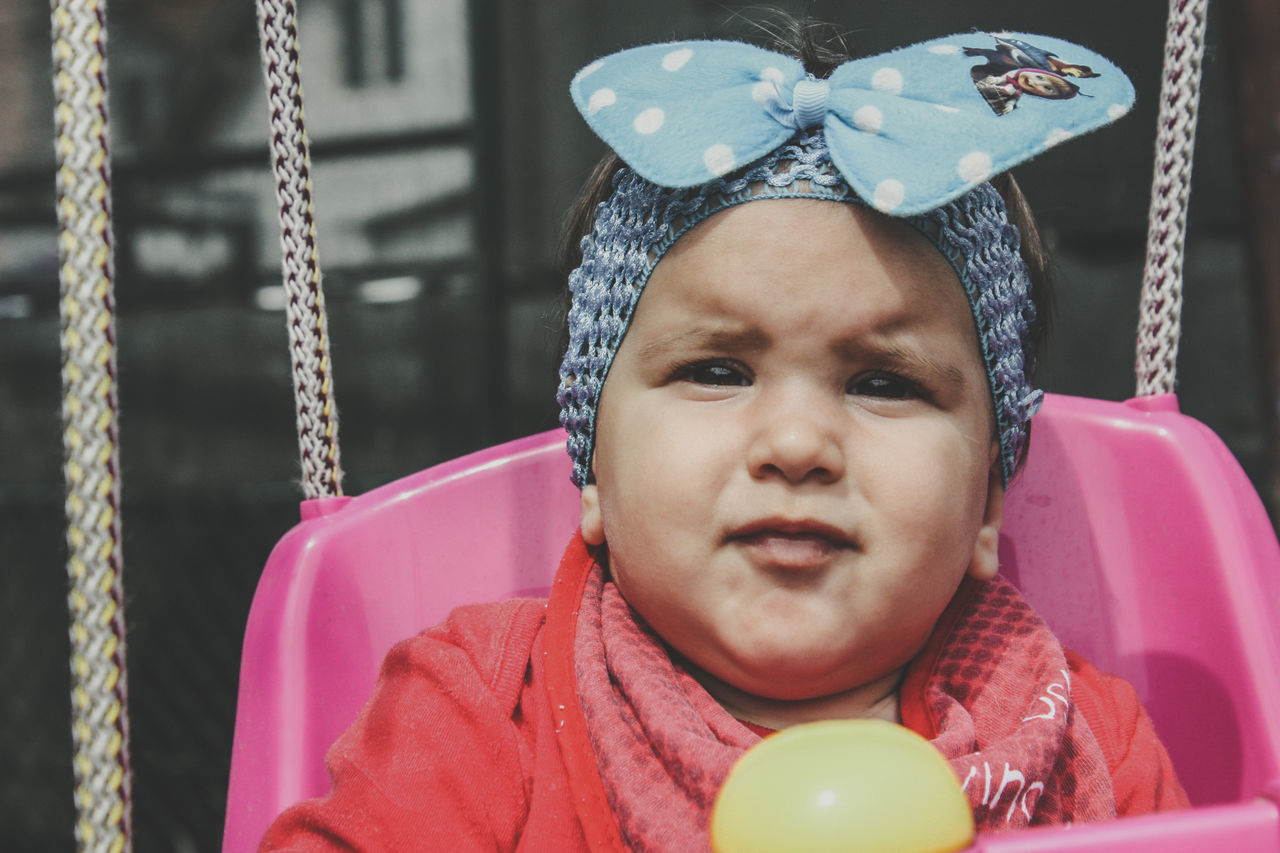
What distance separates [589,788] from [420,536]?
0.97ft

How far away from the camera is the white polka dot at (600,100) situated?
28.0 inches

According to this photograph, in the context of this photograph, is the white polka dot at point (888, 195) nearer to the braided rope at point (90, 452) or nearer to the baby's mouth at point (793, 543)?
the baby's mouth at point (793, 543)

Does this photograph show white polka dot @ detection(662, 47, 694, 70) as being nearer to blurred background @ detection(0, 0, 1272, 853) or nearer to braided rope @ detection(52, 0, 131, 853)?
braided rope @ detection(52, 0, 131, 853)

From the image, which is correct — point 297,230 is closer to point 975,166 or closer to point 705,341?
point 705,341

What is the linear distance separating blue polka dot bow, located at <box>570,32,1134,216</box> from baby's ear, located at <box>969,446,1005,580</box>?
222mm

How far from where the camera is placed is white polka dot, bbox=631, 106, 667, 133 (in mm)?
688

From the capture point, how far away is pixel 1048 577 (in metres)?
0.91

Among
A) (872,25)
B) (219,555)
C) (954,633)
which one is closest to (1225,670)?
(954,633)

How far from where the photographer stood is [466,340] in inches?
78.7

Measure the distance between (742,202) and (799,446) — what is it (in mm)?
160

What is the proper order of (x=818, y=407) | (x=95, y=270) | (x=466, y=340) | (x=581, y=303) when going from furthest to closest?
(x=466, y=340) → (x=581, y=303) → (x=818, y=407) → (x=95, y=270)

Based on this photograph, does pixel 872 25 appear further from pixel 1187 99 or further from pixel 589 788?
pixel 589 788

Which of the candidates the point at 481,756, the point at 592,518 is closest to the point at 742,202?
the point at 592,518

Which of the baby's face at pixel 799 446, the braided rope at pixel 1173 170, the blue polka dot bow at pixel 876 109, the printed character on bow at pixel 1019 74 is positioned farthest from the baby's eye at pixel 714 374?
the braided rope at pixel 1173 170
